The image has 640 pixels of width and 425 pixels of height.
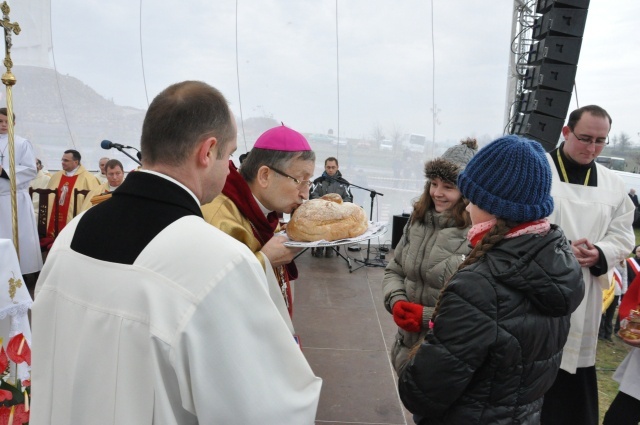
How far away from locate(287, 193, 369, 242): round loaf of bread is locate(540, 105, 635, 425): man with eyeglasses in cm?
139

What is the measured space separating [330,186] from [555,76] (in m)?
4.21

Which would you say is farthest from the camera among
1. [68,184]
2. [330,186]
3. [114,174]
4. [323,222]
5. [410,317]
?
[330,186]

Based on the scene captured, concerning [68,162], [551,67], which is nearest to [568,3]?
[551,67]

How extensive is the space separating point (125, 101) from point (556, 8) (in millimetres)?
8765

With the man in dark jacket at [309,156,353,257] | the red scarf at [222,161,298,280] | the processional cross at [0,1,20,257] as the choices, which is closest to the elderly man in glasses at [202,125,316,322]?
the red scarf at [222,161,298,280]

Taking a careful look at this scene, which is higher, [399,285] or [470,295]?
[470,295]

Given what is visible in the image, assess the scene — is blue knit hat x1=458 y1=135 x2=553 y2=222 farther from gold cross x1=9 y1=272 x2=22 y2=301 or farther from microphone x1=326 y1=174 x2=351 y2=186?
microphone x1=326 y1=174 x2=351 y2=186

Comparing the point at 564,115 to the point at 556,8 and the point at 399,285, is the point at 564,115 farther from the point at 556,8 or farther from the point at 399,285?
the point at 399,285

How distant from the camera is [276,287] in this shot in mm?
2049

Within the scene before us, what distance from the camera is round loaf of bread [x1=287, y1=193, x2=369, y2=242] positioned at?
217 cm

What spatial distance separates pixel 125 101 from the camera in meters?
11.0

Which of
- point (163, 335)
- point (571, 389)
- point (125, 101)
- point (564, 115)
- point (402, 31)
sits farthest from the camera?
point (125, 101)

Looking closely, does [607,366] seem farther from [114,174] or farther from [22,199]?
[22,199]

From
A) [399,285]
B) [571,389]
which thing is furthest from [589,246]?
[399,285]
